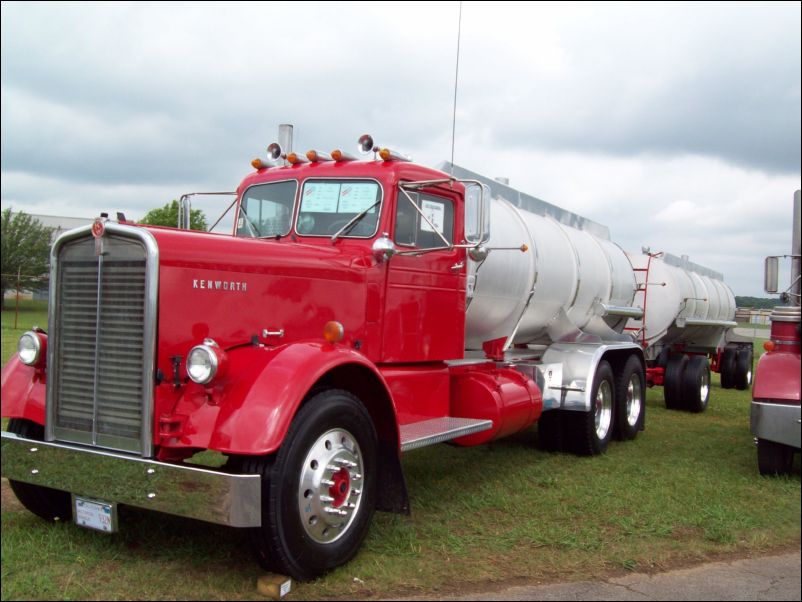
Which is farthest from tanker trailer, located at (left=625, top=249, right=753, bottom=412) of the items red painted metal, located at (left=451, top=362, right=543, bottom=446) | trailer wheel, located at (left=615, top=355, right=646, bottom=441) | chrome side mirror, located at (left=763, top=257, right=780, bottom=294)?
chrome side mirror, located at (left=763, top=257, right=780, bottom=294)

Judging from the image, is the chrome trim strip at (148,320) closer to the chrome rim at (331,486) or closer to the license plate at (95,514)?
the license plate at (95,514)

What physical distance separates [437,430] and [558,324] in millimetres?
3529

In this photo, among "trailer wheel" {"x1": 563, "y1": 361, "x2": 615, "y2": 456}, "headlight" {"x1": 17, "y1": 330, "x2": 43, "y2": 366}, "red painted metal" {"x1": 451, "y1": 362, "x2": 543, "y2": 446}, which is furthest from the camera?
"trailer wheel" {"x1": 563, "y1": 361, "x2": 615, "y2": 456}

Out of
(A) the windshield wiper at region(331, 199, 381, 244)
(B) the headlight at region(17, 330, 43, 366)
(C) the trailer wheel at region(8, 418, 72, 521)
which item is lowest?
(C) the trailer wheel at region(8, 418, 72, 521)

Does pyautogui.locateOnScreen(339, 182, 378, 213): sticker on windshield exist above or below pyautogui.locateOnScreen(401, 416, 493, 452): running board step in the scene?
above

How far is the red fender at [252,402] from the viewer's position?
3876 millimetres

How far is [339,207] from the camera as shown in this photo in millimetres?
5820

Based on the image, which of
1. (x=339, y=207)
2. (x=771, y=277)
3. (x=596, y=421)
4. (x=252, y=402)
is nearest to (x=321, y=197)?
(x=339, y=207)

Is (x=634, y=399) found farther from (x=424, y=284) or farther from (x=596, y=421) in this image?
(x=424, y=284)

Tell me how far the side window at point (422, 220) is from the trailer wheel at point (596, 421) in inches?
116

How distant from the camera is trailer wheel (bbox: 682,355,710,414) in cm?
1210

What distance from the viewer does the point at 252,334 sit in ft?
15.1

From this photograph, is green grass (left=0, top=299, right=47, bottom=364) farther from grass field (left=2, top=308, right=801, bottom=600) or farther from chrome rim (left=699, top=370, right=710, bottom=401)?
chrome rim (left=699, top=370, right=710, bottom=401)

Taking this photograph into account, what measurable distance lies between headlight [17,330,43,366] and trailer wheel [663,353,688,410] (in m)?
10.4
